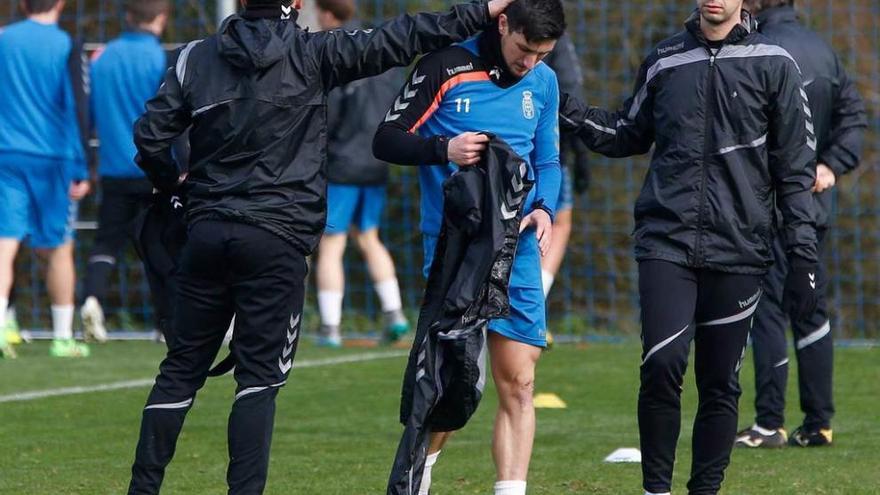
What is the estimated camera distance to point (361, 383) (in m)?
10.3

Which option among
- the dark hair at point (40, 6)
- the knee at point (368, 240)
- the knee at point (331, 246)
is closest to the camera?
the dark hair at point (40, 6)

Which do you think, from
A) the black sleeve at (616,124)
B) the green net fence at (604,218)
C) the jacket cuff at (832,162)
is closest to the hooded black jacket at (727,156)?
the black sleeve at (616,124)

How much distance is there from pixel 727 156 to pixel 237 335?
Answer: 1.73m

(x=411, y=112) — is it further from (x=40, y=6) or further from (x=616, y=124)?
(x=40, y=6)

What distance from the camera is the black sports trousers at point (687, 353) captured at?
20.0 feet

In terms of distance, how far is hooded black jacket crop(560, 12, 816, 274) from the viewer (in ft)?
19.9

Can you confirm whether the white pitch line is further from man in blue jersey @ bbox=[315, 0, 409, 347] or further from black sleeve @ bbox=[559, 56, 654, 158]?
black sleeve @ bbox=[559, 56, 654, 158]

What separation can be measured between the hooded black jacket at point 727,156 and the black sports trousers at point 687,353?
0.26ft

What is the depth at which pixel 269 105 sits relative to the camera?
5.73 m

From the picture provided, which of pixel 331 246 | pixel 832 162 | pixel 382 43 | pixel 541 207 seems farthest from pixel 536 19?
pixel 331 246

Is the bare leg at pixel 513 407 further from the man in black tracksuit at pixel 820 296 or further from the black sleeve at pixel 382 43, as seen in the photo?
the man in black tracksuit at pixel 820 296

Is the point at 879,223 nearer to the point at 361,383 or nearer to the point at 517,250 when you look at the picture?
the point at 361,383

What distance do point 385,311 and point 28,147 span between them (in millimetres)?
2693

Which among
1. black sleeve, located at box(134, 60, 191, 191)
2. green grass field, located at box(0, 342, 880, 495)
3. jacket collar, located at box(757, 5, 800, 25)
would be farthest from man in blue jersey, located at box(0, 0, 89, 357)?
black sleeve, located at box(134, 60, 191, 191)
